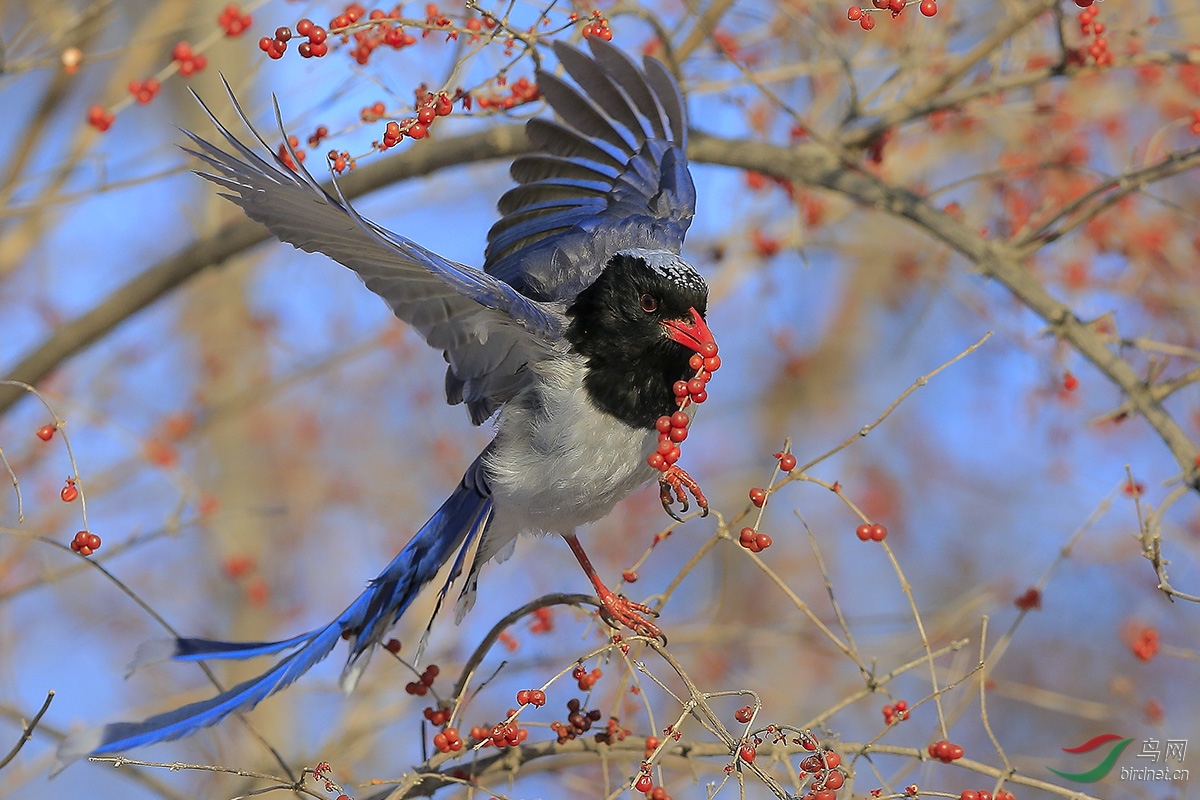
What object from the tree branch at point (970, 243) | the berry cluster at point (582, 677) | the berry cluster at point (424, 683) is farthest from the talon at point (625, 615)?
the tree branch at point (970, 243)

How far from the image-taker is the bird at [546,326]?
7.60ft

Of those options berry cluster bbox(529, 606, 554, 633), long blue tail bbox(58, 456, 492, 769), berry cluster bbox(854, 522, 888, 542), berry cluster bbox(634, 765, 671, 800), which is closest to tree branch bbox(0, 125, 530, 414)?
long blue tail bbox(58, 456, 492, 769)

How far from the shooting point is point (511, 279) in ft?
11.7

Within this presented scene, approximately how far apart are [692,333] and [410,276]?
78 centimetres

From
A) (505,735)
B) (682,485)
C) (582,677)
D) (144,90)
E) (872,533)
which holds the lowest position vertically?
(505,735)

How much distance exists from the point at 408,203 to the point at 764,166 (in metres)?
2.22

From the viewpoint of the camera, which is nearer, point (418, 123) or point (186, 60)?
point (418, 123)

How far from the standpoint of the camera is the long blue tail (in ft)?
7.84

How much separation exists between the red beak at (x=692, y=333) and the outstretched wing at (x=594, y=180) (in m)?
0.53

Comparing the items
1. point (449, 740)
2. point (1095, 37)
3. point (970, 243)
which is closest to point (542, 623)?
point (449, 740)

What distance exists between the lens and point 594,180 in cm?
389

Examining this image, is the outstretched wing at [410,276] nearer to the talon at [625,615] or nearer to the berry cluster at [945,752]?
the talon at [625,615]

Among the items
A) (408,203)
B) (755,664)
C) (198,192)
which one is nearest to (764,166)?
(408,203)

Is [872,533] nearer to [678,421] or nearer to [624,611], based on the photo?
[678,421]
